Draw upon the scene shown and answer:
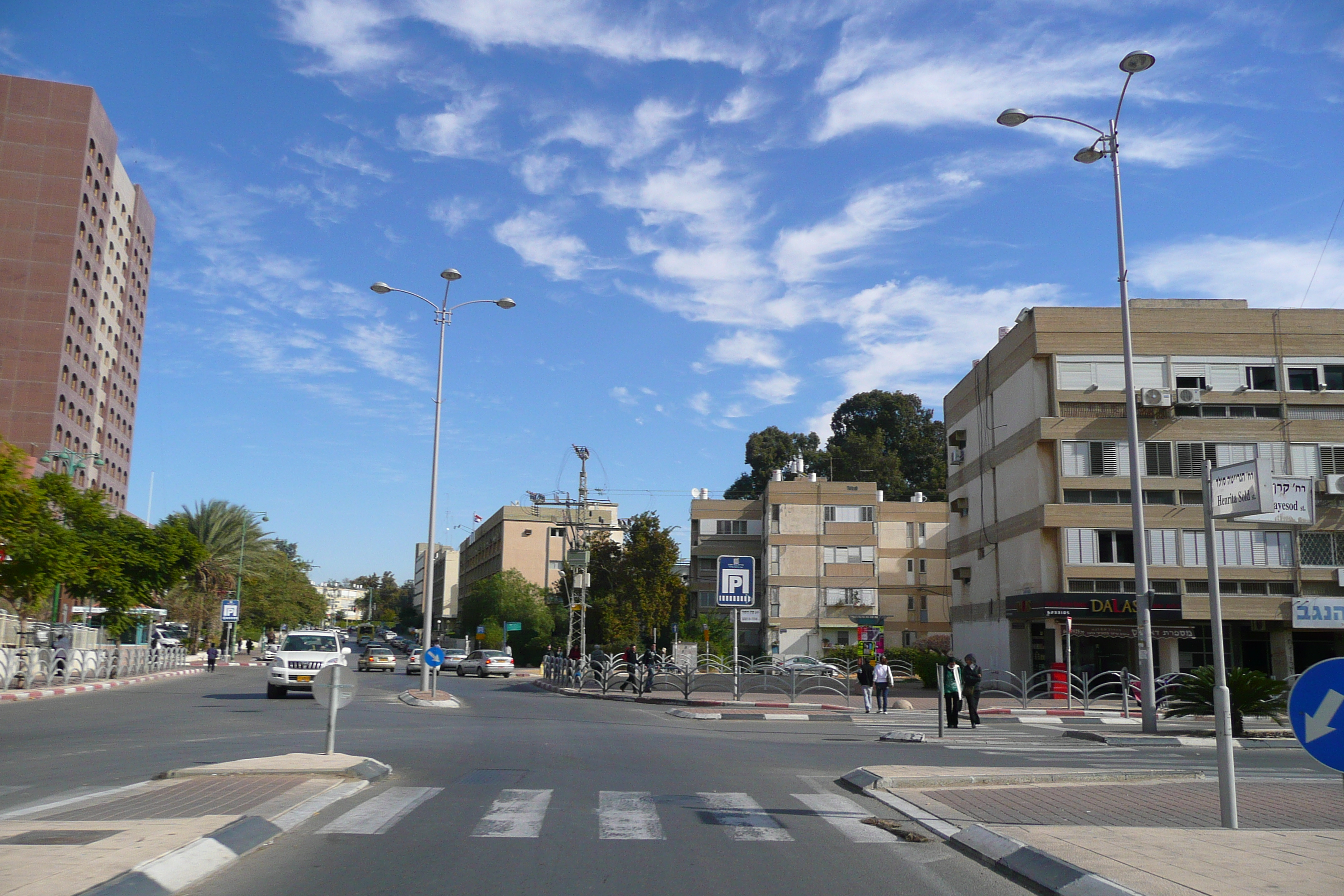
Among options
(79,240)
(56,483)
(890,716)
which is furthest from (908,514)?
(79,240)

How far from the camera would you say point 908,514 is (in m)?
70.2

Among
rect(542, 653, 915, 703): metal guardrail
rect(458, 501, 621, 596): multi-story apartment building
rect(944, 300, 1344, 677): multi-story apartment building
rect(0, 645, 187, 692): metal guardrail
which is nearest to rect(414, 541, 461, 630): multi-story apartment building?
rect(458, 501, 621, 596): multi-story apartment building

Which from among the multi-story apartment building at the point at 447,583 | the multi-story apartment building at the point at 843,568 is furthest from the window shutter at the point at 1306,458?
the multi-story apartment building at the point at 447,583

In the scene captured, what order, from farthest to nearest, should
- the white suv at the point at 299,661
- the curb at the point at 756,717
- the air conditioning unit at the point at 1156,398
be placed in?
the air conditioning unit at the point at 1156,398 → the white suv at the point at 299,661 → the curb at the point at 756,717

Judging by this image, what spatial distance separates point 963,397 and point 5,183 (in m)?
59.0

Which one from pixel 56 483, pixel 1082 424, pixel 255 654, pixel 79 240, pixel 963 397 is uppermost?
pixel 79 240

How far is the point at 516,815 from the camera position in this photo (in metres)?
9.18

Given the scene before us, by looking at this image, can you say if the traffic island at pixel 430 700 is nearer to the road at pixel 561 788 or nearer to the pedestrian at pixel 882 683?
the road at pixel 561 788

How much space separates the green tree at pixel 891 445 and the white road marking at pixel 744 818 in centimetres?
7800

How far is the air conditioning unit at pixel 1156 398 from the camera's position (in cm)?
3794

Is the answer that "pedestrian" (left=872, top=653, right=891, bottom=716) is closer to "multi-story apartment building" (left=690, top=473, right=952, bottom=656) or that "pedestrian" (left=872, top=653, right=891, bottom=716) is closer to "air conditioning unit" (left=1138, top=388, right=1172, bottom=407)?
"air conditioning unit" (left=1138, top=388, right=1172, bottom=407)

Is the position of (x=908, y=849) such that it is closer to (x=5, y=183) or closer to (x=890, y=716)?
(x=890, y=716)

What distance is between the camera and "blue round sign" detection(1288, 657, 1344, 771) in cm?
582

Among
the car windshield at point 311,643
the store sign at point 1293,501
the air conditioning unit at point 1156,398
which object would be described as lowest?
the car windshield at point 311,643
